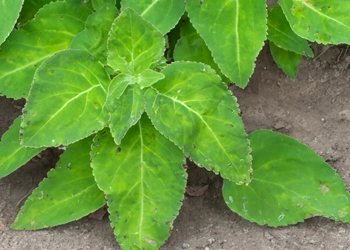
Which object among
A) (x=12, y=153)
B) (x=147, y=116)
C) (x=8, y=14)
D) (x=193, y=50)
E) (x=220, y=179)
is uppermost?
(x=8, y=14)

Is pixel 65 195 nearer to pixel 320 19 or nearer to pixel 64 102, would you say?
pixel 64 102

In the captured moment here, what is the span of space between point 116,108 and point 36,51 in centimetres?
44

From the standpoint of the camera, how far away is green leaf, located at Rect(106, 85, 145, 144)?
57.7 inches

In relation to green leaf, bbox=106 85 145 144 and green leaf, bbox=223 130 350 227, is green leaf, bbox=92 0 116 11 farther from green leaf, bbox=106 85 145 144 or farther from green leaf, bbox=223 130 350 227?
green leaf, bbox=223 130 350 227

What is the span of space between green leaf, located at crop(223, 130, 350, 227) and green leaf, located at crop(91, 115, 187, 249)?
0.25 metres

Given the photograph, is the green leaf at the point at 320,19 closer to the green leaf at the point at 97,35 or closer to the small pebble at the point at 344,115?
the small pebble at the point at 344,115

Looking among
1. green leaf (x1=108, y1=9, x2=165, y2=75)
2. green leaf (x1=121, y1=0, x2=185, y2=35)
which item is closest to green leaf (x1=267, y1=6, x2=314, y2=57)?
green leaf (x1=121, y1=0, x2=185, y2=35)

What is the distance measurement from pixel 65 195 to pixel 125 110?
41 cm

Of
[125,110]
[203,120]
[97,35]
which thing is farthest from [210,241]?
[97,35]

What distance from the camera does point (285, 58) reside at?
1.97 metres

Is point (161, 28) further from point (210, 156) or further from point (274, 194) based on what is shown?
point (274, 194)

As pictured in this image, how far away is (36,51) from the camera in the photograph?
1.73 m

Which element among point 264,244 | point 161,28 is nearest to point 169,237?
point 264,244

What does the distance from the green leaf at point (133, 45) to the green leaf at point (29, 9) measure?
0.48 m
